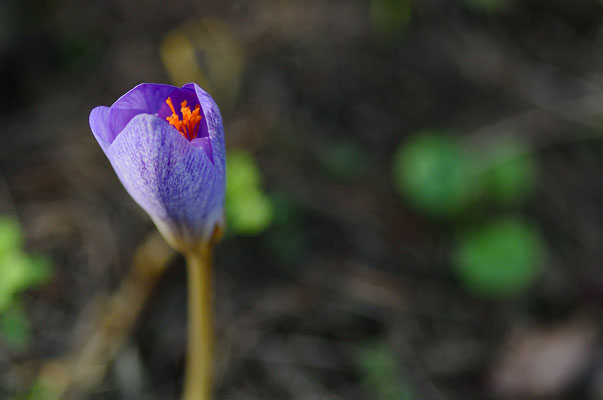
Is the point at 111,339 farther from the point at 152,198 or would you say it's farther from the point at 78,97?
the point at 78,97

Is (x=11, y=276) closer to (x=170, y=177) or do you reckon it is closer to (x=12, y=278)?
(x=12, y=278)

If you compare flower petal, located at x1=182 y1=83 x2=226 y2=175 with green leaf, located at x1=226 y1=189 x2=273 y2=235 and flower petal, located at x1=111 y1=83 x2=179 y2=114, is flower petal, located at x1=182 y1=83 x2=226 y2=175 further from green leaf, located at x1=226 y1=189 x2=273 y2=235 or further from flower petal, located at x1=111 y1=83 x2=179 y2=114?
green leaf, located at x1=226 y1=189 x2=273 y2=235

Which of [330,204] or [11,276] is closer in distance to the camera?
[11,276]

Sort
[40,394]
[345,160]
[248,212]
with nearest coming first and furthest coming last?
[248,212] → [40,394] → [345,160]

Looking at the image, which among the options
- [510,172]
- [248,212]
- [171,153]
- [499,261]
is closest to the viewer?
[171,153]

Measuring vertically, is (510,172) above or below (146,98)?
above

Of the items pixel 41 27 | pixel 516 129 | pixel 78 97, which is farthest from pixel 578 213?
pixel 41 27

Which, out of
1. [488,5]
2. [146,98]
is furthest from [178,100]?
[488,5]
